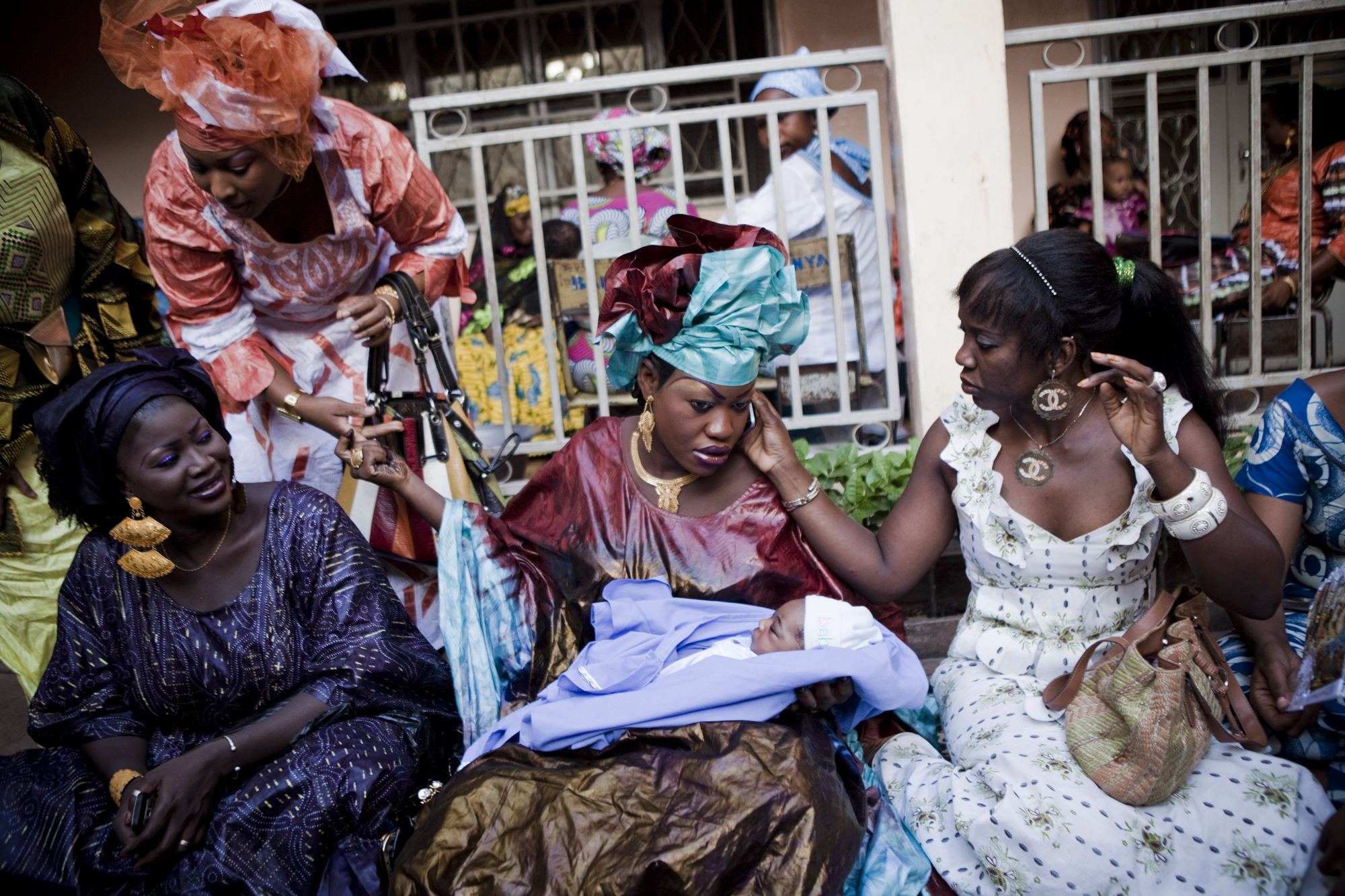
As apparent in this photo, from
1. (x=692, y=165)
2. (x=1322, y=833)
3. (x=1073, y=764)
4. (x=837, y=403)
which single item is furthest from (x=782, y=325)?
(x=692, y=165)

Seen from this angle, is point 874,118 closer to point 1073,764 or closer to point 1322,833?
point 1073,764

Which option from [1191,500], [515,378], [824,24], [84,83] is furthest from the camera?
[824,24]

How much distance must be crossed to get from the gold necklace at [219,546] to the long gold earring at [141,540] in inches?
3.9

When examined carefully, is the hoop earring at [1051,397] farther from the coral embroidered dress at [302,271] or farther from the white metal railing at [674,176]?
the coral embroidered dress at [302,271]

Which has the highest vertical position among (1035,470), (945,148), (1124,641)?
(945,148)

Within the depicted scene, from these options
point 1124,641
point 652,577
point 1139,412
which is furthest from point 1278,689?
point 652,577

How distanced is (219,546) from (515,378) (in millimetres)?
3299

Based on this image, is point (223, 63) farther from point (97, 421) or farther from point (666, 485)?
point (666, 485)

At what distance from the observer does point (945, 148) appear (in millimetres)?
4004

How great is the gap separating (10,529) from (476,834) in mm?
2336

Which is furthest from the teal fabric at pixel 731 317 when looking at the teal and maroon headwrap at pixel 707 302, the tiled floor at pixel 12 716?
the tiled floor at pixel 12 716

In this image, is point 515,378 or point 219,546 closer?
point 219,546

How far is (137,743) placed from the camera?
2.55 metres

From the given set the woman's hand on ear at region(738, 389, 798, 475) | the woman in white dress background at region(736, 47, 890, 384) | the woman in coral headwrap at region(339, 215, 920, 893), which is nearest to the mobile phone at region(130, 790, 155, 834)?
the woman in coral headwrap at region(339, 215, 920, 893)
